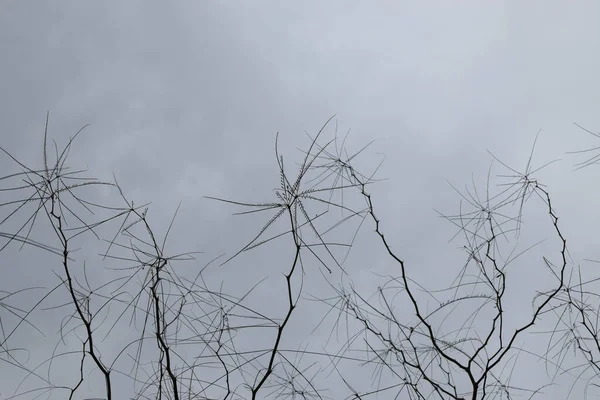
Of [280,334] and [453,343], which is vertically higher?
[453,343]

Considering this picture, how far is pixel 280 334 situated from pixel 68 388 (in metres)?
0.66

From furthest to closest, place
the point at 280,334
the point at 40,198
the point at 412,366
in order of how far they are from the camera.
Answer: the point at 412,366 → the point at 40,198 → the point at 280,334

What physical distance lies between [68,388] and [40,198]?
0.63 metres

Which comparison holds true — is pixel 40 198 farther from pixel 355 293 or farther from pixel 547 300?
pixel 547 300

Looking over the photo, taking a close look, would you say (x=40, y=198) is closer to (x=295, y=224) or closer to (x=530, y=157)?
(x=295, y=224)

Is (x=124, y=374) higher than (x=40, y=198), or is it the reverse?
(x=40, y=198)

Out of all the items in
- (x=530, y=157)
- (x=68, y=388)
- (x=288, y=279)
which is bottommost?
(x=68, y=388)

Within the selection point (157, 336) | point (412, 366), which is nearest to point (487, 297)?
point (412, 366)

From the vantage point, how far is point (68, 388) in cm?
179

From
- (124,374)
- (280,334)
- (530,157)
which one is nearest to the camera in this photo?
(280,334)

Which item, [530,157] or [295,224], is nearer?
[295,224]

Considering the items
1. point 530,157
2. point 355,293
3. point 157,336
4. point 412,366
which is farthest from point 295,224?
point 530,157

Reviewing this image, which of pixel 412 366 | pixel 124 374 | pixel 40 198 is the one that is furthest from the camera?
pixel 412 366

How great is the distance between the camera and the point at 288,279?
1.71 m
